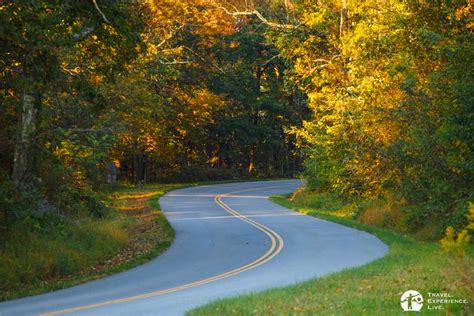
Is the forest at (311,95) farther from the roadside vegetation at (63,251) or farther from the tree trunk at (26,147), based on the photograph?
the roadside vegetation at (63,251)

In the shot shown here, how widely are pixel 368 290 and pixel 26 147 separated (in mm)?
10426

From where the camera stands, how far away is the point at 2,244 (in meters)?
15.7

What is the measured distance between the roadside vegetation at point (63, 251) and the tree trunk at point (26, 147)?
3.50 feet

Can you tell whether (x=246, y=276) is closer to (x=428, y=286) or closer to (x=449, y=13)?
(x=428, y=286)

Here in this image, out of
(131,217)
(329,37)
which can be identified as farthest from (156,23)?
(131,217)

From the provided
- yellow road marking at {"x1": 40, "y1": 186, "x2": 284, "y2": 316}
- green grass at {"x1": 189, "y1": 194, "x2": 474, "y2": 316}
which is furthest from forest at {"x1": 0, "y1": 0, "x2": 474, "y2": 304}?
green grass at {"x1": 189, "y1": 194, "x2": 474, "y2": 316}

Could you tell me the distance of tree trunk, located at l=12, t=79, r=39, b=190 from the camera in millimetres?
16891

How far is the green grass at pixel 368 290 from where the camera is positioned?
901 centimetres

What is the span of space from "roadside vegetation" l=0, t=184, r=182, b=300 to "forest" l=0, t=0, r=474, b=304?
271 mm

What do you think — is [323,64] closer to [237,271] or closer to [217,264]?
[217,264]

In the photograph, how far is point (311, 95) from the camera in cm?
3150

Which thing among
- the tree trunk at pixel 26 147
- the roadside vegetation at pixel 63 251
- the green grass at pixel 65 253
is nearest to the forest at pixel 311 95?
the tree trunk at pixel 26 147

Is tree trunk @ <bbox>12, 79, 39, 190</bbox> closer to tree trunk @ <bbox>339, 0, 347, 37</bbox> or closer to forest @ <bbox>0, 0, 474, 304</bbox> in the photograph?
forest @ <bbox>0, 0, 474, 304</bbox>
